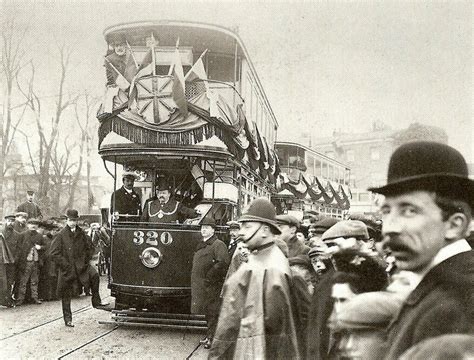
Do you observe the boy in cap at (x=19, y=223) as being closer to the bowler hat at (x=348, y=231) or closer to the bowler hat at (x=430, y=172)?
the bowler hat at (x=348, y=231)

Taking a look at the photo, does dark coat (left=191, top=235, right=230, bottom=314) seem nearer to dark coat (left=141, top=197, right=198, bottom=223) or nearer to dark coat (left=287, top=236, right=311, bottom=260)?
dark coat (left=141, top=197, right=198, bottom=223)

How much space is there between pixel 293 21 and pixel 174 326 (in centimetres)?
416

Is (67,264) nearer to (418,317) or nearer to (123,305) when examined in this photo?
(123,305)

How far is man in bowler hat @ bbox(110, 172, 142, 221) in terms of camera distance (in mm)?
7223

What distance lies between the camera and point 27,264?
915cm

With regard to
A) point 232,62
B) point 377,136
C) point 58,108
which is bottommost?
point 377,136

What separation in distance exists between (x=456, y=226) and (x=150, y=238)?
18.6ft

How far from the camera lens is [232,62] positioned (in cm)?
798

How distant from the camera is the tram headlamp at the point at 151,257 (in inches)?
261

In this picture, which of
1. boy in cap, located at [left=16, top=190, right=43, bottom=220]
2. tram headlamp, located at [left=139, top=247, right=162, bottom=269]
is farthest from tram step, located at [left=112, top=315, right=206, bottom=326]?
boy in cap, located at [left=16, top=190, right=43, bottom=220]

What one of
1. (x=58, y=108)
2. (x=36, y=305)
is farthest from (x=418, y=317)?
(x=36, y=305)

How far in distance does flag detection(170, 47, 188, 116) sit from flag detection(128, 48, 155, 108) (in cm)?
33

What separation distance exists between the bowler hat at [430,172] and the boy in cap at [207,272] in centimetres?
482

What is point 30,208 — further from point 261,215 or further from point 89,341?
point 261,215
